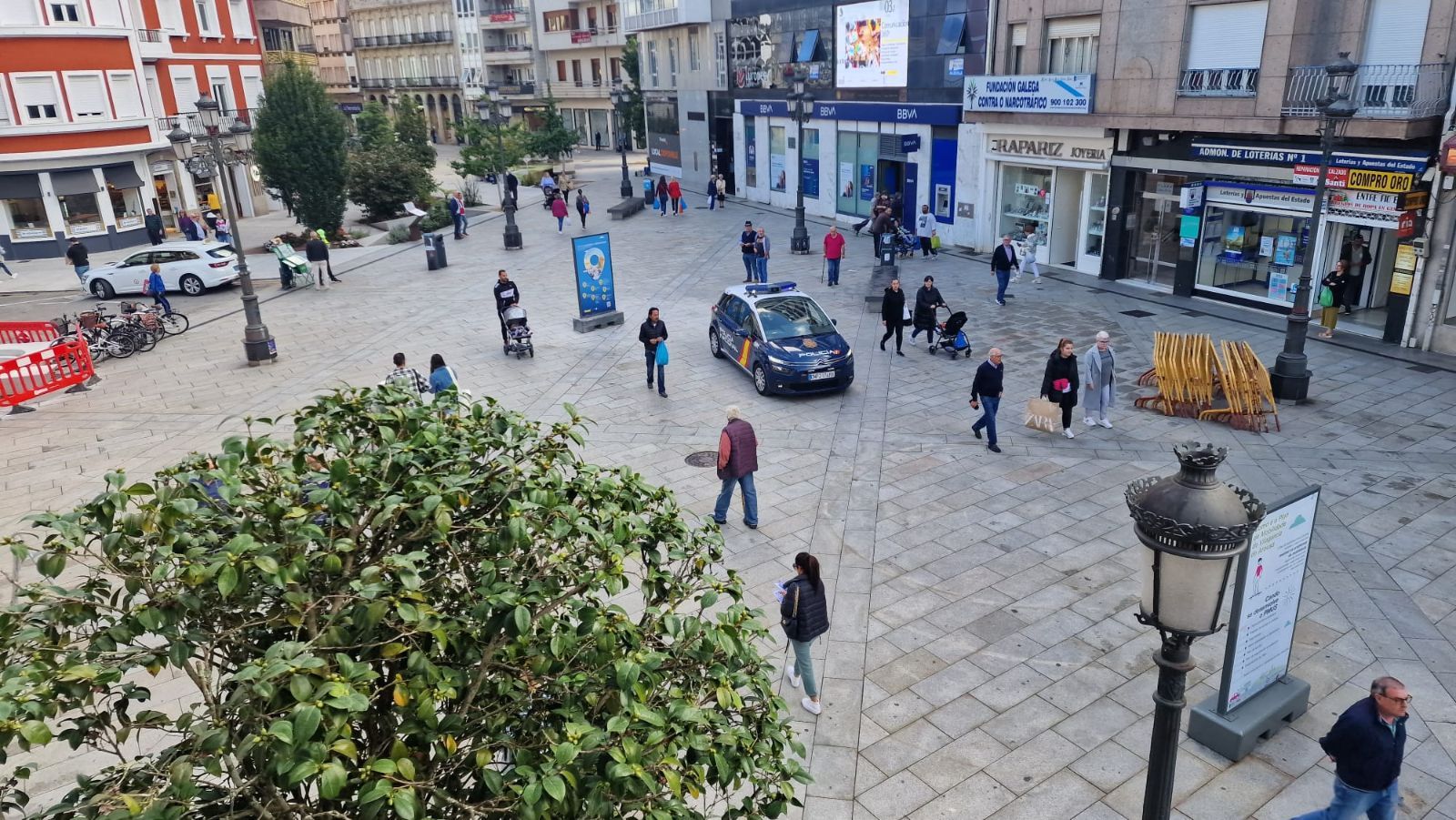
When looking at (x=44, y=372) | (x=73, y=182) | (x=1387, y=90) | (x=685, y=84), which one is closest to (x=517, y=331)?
(x=44, y=372)

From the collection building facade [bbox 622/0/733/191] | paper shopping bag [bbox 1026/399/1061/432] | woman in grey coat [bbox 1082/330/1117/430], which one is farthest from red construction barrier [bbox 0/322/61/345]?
building facade [bbox 622/0/733/191]

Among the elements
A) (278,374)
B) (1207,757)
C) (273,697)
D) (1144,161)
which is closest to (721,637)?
(273,697)

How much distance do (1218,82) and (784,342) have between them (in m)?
11.4

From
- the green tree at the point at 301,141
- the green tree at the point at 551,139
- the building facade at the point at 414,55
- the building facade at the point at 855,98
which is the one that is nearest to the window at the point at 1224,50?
the building facade at the point at 855,98

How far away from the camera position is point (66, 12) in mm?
32000

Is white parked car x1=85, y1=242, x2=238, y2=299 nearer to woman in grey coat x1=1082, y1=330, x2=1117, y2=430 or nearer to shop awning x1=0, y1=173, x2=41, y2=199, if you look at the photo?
shop awning x1=0, y1=173, x2=41, y2=199

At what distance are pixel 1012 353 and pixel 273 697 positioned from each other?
16907 millimetres

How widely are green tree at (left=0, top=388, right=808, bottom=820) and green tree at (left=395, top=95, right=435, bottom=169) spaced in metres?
41.8

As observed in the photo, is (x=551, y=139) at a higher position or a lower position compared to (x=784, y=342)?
higher

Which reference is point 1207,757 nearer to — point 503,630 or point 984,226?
point 503,630

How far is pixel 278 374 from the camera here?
62.4 ft

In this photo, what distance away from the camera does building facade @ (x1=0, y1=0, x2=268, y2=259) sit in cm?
3139

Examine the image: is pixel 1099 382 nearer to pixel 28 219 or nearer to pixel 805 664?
pixel 805 664

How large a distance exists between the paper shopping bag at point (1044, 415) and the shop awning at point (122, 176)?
34.0 m
